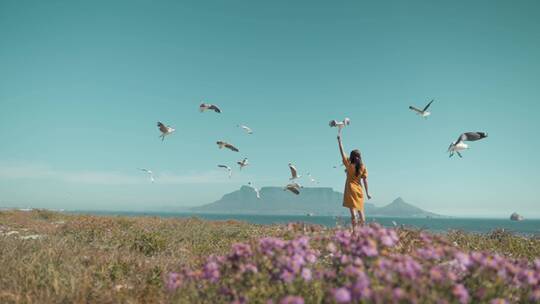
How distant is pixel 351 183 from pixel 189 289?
9266mm

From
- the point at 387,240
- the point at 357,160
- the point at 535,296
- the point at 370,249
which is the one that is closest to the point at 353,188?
the point at 357,160

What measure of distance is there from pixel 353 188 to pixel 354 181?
0.25m

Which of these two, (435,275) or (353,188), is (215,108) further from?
(435,275)

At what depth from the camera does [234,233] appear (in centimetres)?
1700

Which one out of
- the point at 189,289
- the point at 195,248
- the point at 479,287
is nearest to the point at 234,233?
the point at 195,248

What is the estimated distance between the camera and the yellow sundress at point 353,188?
44.7ft

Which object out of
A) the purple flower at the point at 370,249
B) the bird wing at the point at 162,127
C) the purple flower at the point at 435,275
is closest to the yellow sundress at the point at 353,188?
the bird wing at the point at 162,127

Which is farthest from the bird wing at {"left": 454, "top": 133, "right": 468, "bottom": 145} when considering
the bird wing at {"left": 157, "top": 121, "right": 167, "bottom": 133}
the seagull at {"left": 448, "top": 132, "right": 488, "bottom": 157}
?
the bird wing at {"left": 157, "top": 121, "right": 167, "bottom": 133}

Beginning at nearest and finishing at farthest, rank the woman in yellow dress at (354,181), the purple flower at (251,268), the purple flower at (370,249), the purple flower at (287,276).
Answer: the purple flower at (370,249) → the purple flower at (287,276) → the purple flower at (251,268) → the woman in yellow dress at (354,181)

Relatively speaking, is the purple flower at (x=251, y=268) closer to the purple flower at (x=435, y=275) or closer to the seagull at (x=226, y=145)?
the purple flower at (x=435, y=275)

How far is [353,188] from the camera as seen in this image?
538 inches

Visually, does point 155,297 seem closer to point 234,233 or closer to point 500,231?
point 234,233

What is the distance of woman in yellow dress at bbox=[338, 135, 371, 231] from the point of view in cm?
1363

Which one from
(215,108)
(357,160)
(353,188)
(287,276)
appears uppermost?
(215,108)
